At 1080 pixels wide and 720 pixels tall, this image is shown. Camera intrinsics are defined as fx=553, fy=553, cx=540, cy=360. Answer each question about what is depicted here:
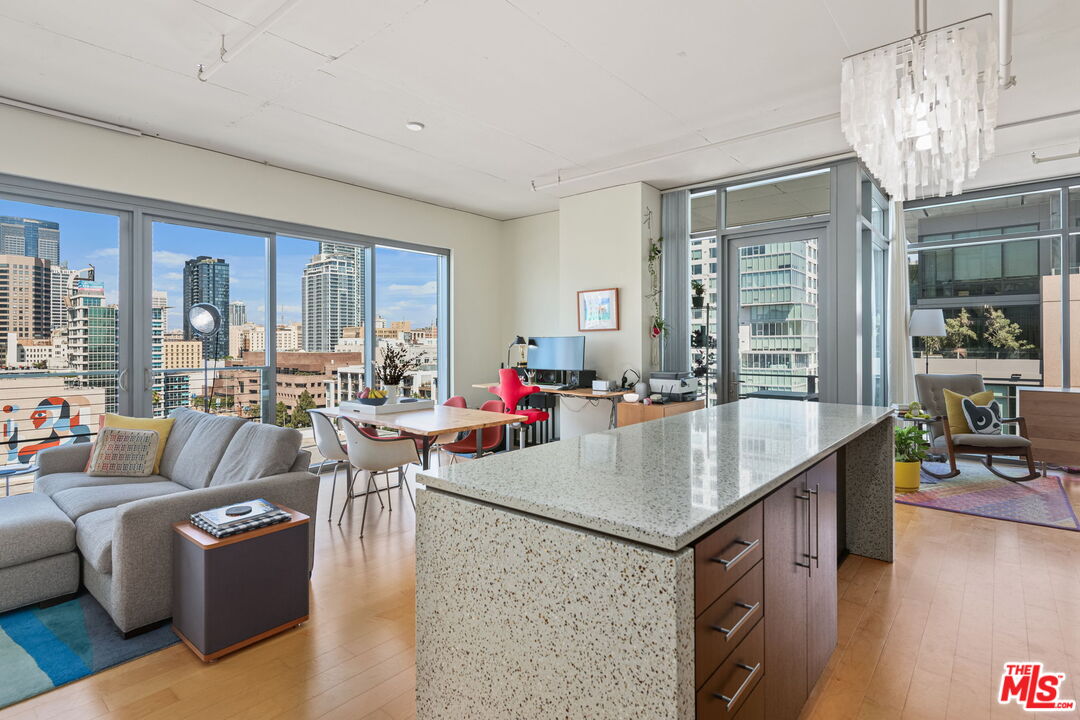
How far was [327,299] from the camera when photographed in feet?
19.1

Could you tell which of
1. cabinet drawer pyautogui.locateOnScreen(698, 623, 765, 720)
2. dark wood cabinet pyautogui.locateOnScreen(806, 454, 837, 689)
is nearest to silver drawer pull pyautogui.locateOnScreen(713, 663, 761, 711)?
cabinet drawer pyautogui.locateOnScreen(698, 623, 765, 720)

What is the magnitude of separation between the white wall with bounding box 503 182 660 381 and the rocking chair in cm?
275

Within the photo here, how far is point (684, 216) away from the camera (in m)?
5.90

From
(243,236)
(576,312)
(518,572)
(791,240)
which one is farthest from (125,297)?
(791,240)

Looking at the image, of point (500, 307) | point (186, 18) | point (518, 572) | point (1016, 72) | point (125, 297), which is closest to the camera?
point (518, 572)

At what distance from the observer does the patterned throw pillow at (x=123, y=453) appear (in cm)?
338

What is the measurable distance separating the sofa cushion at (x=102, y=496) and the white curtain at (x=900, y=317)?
6.73 m

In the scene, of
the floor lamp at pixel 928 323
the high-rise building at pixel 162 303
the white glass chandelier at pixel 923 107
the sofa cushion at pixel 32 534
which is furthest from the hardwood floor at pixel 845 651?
the floor lamp at pixel 928 323

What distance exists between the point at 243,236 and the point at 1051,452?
7744 mm

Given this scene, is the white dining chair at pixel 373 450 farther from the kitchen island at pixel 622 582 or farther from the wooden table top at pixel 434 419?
the kitchen island at pixel 622 582

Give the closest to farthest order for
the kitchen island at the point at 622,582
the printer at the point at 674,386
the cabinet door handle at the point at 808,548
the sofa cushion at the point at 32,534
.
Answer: the kitchen island at the point at 622,582
the cabinet door handle at the point at 808,548
the sofa cushion at the point at 32,534
the printer at the point at 674,386

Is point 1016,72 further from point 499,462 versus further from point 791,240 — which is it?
point 499,462

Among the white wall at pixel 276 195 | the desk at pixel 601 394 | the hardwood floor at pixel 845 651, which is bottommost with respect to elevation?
the hardwood floor at pixel 845 651

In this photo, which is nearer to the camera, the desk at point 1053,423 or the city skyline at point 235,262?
the city skyline at point 235,262
